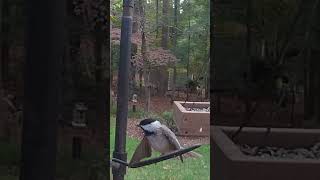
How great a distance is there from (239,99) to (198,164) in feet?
1.47

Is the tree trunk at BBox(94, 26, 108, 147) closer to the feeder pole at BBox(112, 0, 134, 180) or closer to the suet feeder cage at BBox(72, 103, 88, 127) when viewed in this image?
the suet feeder cage at BBox(72, 103, 88, 127)

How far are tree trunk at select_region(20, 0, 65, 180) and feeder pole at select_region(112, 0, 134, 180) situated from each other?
1276 mm

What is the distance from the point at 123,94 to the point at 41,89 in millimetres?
1318

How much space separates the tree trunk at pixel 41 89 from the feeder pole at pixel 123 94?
128cm

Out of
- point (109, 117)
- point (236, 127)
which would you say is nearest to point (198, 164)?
point (236, 127)

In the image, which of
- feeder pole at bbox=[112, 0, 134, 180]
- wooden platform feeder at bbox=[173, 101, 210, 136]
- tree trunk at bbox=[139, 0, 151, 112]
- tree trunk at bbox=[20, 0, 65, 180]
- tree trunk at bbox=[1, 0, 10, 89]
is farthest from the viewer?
tree trunk at bbox=[139, 0, 151, 112]

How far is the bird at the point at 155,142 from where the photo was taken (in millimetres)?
2191

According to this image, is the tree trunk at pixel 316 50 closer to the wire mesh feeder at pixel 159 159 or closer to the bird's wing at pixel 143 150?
the wire mesh feeder at pixel 159 159

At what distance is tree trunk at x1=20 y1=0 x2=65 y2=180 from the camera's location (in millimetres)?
821

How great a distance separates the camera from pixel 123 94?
7.07ft

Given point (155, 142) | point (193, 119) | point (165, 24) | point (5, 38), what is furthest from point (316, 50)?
point (165, 24)

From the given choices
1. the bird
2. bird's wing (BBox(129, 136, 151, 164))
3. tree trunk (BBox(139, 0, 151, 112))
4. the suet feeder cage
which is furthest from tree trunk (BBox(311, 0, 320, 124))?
tree trunk (BBox(139, 0, 151, 112))

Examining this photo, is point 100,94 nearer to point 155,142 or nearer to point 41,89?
point 155,142

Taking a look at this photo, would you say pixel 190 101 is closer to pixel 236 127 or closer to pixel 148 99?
pixel 148 99
